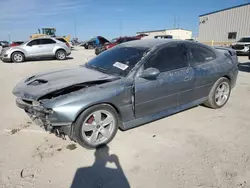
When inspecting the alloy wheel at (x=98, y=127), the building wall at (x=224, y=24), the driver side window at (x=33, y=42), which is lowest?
the alloy wheel at (x=98, y=127)

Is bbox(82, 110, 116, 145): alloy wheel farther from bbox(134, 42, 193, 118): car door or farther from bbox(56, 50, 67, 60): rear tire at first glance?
bbox(56, 50, 67, 60): rear tire

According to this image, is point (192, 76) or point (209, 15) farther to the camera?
point (209, 15)

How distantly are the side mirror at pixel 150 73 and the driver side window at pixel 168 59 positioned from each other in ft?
0.52

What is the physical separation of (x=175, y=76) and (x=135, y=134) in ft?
4.02

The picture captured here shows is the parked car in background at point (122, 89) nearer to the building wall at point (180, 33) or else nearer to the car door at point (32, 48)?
the car door at point (32, 48)

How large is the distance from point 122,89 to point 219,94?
102 inches

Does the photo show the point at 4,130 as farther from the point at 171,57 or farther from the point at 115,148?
the point at 171,57

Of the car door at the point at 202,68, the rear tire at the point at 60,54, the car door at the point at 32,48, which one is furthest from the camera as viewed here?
the rear tire at the point at 60,54

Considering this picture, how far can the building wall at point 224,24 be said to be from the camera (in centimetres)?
2384

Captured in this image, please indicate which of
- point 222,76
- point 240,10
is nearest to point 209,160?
point 222,76

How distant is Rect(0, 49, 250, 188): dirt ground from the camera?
2426mm

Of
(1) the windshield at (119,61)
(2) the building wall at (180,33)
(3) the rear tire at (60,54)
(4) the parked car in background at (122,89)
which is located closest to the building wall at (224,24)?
(2) the building wall at (180,33)

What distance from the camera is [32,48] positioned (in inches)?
528

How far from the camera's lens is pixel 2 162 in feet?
9.12
